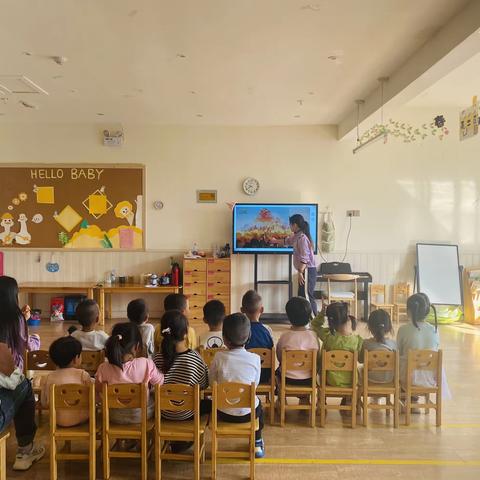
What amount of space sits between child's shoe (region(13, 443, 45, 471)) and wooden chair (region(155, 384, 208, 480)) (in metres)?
0.79

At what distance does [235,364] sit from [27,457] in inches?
52.2

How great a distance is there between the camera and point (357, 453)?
298cm

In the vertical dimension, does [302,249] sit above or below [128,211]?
below

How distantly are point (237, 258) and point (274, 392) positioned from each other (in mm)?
4362

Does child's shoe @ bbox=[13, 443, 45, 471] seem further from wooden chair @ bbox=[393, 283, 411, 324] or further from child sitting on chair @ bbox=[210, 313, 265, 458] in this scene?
wooden chair @ bbox=[393, 283, 411, 324]

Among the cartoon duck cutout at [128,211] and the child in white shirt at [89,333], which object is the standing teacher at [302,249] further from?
the child in white shirt at [89,333]

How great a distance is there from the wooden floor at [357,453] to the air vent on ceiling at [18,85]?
371 cm

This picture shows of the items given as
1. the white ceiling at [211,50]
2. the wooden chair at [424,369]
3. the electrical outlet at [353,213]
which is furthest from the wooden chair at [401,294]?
the wooden chair at [424,369]

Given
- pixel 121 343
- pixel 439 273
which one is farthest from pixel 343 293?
pixel 121 343

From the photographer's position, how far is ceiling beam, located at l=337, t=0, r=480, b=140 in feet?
11.6

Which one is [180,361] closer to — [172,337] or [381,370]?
[172,337]

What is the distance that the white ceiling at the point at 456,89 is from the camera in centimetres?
542

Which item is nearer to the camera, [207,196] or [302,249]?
[302,249]

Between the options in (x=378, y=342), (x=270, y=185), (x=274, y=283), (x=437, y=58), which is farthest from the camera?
(x=270, y=185)
